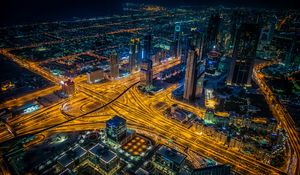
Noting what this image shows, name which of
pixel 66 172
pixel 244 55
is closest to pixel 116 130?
pixel 66 172

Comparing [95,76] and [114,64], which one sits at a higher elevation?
[114,64]

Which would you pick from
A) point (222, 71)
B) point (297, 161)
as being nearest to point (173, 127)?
point (297, 161)

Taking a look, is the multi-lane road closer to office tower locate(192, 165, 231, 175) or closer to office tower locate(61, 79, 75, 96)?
office tower locate(61, 79, 75, 96)

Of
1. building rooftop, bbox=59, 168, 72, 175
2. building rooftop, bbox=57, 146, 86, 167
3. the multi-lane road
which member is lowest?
the multi-lane road

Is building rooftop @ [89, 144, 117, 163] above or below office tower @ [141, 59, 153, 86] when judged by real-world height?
below

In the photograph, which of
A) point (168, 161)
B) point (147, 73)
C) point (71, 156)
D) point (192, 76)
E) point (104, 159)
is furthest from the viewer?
point (147, 73)

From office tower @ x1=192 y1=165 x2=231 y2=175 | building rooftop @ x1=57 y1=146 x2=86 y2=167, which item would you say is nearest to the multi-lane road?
office tower @ x1=192 y1=165 x2=231 y2=175

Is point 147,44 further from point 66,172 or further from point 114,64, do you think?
point 66,172

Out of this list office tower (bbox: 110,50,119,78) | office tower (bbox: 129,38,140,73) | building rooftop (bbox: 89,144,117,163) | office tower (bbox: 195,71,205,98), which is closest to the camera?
building rooftop (bbox: 89,144,117,163)
